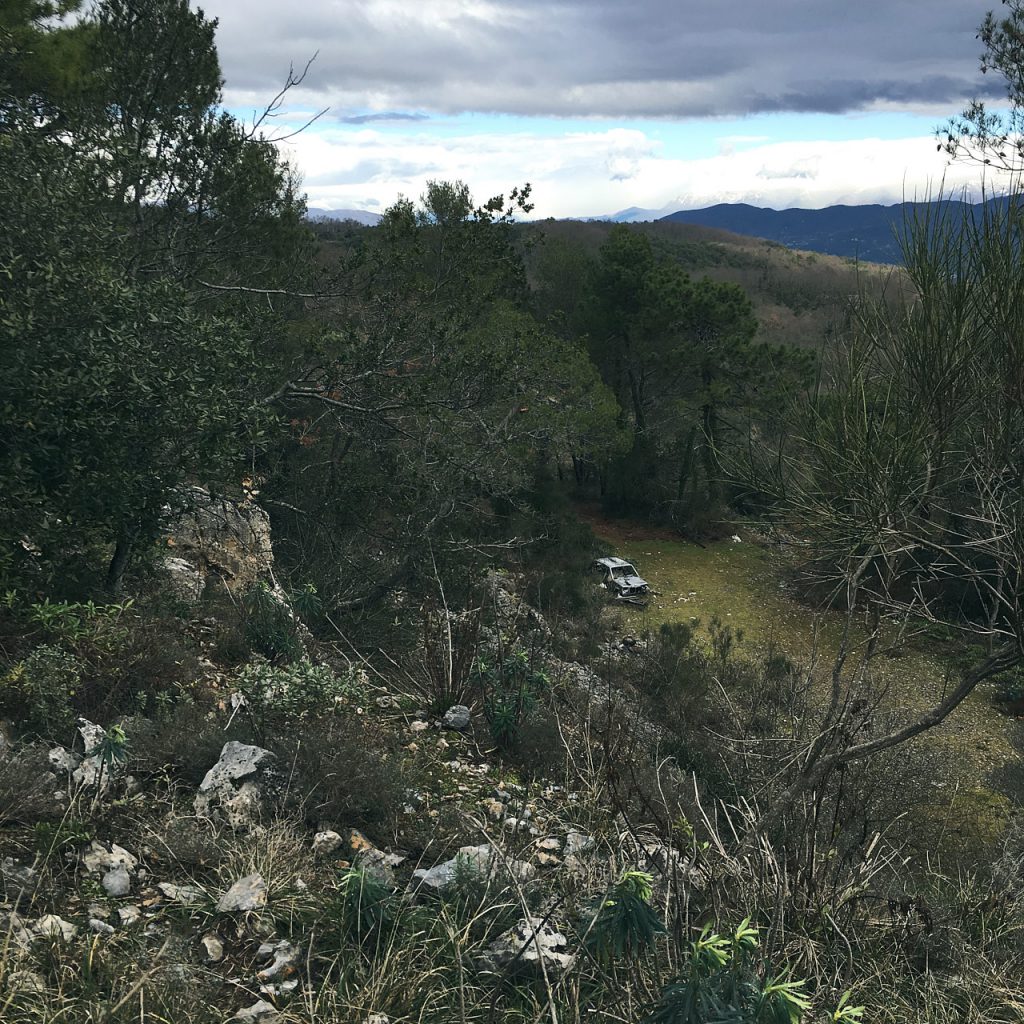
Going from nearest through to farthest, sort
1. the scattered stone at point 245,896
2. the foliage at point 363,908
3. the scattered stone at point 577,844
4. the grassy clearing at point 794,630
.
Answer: the foliage at point 363,908, the scattered stone at point 245,896, the scattered stone at point 577,844, the grassy clearing at point 794,630

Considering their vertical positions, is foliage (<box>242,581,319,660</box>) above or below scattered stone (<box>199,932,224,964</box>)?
above

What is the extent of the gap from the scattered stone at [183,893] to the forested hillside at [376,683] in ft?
0.08

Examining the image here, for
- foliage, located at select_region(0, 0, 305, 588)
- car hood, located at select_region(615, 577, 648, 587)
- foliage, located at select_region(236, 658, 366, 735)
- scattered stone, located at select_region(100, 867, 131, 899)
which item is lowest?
car hood, located at select_region(615, 577, 648, 587)

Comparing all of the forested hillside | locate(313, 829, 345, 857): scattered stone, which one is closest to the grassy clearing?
the forested hillside

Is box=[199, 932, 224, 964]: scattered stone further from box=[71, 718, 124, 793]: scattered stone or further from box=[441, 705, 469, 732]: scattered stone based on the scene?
box=[441, 705, 469, 732]: scattered stone

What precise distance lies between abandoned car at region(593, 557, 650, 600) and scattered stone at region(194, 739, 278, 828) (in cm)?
1571

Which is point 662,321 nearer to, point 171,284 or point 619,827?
point 171,284

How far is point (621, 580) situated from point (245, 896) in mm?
16943

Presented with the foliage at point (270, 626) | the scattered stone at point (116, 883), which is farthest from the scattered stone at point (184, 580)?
the scattered stone at point (116, 883)

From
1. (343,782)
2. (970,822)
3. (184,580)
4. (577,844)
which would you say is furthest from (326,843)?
(970,822)

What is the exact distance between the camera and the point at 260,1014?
8.87 ft

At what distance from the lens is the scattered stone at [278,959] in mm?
2898

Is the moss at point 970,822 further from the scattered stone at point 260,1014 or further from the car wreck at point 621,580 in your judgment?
the car wreck at point 621,580

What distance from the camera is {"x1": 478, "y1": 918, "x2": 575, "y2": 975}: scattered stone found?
2.91m
